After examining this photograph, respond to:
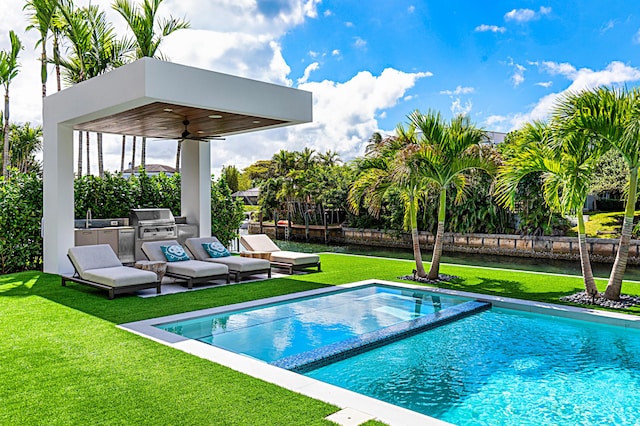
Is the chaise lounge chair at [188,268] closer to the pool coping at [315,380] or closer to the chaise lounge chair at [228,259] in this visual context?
the chaise lounge chair at [228,259]

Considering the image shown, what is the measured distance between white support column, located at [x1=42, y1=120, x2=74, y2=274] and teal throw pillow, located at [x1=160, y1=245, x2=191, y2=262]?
240 centimetres

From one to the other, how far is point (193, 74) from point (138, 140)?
774 inches

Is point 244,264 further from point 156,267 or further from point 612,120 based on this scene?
point 612,120

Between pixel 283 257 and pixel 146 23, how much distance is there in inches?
388

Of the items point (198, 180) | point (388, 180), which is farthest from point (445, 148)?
point (198, 180)

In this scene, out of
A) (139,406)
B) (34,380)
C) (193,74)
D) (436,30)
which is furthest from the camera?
(436,30)

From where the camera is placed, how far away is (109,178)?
1439 cm

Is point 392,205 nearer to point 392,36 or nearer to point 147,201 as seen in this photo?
point 392,36

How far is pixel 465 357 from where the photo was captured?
20.0 ft

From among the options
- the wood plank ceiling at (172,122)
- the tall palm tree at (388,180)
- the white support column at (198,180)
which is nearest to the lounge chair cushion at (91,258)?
the wood plank ceiling at (172,122)

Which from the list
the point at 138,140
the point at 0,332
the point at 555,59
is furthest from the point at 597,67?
the point at 0,332

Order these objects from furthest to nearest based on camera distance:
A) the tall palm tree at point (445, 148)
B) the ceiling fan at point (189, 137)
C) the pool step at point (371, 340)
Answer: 1. the ceiling fan at point (189, 137)
2. the tall palm tree at point (445, 148)
3. the pool step at point (371, 340)

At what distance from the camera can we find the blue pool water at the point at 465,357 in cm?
475

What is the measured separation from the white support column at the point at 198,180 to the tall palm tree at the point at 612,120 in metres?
8.86
